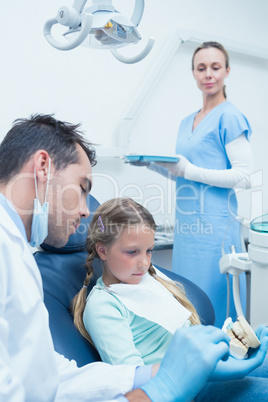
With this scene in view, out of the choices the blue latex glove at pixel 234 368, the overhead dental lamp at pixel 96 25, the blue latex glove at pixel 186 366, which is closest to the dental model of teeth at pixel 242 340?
the blue latex glove at pixel 234 368

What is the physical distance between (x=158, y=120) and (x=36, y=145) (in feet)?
5.62

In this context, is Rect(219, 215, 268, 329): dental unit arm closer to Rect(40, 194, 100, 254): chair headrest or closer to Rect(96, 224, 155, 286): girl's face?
Rect(96, 224, 155, 286): girl's face

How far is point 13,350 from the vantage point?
715mm

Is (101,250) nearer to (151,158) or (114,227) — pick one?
(114,227)

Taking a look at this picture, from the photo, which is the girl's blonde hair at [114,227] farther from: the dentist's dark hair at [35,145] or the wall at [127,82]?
the wall at [127,82]

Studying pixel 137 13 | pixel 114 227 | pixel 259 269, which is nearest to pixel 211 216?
pixel 259 269

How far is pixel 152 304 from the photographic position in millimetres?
1230

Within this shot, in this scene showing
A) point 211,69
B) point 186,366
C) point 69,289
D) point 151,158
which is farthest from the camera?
point 211,69

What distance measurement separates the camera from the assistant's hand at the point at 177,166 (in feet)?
6.37

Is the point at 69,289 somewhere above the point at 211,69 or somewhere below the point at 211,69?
below

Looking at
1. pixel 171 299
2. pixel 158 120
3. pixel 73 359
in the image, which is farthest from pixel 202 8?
pixel 73 359

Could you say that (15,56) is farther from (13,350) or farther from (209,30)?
(13,350)

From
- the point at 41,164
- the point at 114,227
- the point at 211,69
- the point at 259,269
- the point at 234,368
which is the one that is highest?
the point at 211,69

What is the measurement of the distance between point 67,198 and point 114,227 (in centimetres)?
35
